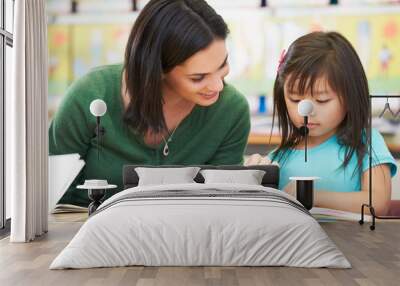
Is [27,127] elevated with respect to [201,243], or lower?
elevated

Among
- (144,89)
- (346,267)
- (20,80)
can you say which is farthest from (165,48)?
(346,267)

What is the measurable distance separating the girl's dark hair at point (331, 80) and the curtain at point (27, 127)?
2873 millimetres

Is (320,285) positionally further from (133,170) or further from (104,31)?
(104,31)

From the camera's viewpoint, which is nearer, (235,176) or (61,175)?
(235,176)

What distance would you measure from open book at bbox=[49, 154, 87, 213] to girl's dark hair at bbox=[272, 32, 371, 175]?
A: 97.2 inches

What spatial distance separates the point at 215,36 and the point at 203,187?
8.23ft

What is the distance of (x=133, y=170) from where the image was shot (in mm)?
7262

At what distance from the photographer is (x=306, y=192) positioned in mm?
7117

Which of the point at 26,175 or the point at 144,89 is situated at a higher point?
the point at 144,89

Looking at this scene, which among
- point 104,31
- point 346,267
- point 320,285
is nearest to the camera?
point 320,285

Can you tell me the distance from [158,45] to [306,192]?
243 centimetres

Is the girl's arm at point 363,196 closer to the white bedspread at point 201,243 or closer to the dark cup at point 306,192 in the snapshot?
the dark cup at point 306,192

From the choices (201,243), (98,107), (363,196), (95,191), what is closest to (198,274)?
(201,243)

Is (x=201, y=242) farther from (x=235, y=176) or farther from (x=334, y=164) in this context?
(x=334, y=164)
